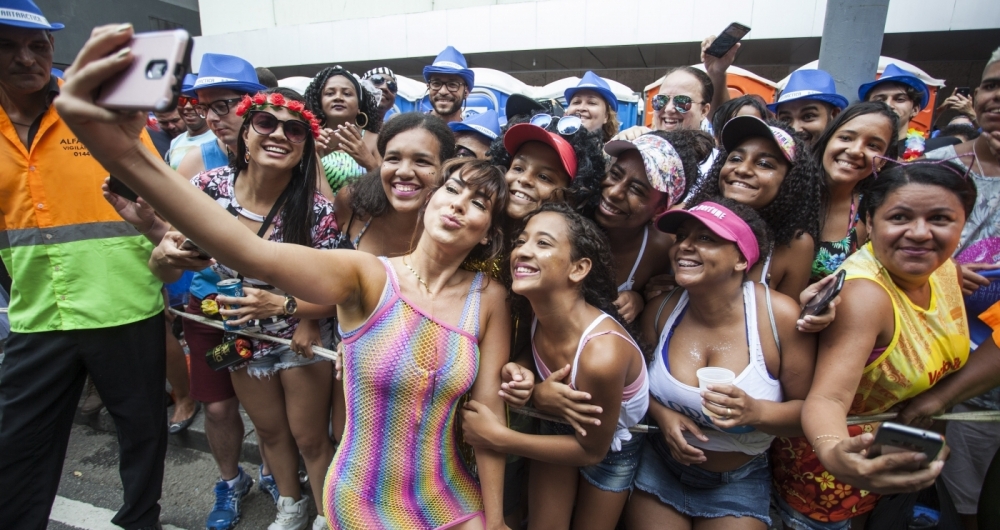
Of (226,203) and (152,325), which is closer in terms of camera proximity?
(226,203)

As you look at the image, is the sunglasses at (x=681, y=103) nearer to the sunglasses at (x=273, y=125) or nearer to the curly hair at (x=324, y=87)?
the curly hair at (x=324, y=87)

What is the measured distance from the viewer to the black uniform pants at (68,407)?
256 centimetres

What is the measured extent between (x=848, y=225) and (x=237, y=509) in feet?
12.7

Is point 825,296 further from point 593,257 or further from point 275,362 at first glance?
point 275,362

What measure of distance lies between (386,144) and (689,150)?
1583 mm

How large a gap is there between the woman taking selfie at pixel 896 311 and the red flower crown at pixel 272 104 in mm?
2531

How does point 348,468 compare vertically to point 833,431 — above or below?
below

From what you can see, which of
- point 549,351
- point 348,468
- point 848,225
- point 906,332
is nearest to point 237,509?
point 348,468

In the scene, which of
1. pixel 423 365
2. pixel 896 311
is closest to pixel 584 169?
pixel 423 365

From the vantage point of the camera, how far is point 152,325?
2.83m

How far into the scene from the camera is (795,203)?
2.41 metres

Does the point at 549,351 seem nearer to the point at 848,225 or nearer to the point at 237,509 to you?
the point at 848,225

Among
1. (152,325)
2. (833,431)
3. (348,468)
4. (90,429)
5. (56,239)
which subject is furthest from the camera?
(90,429)

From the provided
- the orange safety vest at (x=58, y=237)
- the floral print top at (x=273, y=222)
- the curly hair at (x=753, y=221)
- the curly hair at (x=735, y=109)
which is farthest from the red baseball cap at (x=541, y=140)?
the orange safety vest at (x=58, y=237)
